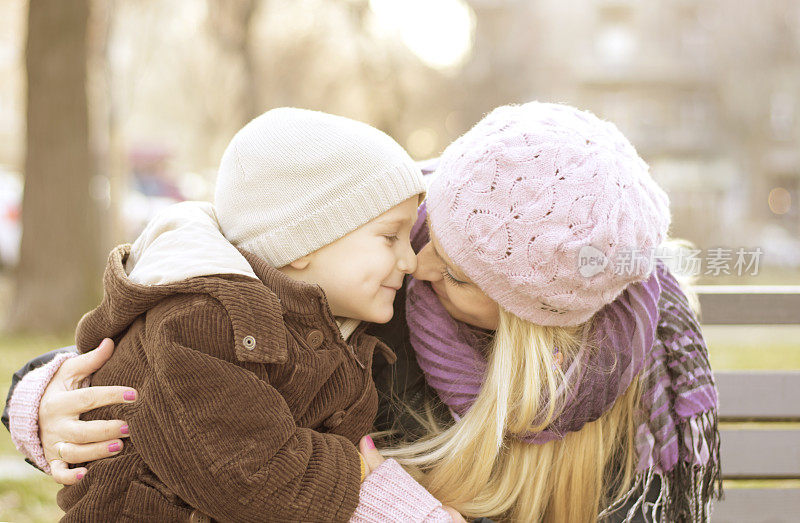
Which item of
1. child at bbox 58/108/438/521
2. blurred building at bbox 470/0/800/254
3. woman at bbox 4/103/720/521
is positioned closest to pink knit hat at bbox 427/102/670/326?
woman at bbox 4/103/720/521

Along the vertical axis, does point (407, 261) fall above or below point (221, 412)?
above

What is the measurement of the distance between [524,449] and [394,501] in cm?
42

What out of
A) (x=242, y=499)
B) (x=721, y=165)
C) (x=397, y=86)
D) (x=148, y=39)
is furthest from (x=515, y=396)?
(x=721, y=165)

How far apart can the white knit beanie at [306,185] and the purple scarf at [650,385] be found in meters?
0.41

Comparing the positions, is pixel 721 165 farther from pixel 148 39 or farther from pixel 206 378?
pixel 206 378

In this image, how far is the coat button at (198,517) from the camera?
1.62 meters

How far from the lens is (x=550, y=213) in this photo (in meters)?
1.65

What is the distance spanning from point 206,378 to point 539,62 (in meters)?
21.7

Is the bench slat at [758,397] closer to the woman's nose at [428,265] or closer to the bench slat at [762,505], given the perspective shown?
the bench slat at [762,505]

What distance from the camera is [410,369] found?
2.14m

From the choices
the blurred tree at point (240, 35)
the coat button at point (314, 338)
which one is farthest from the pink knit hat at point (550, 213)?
the blurred tree at point (240, 35)

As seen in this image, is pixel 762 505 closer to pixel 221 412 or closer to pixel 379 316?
A: pixel 379 316

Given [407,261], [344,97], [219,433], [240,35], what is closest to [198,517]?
[219,433]

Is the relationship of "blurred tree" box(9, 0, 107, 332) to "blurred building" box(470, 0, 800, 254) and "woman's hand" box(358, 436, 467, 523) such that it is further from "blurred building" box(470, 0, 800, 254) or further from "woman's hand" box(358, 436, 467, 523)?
"blurred building" box(470, 0, 800, 254)
